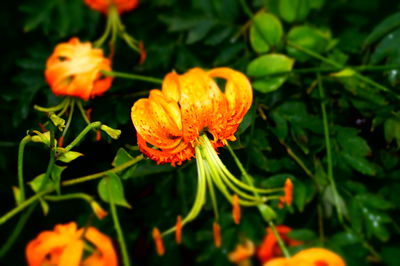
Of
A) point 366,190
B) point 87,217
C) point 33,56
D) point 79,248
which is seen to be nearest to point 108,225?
point 87,217

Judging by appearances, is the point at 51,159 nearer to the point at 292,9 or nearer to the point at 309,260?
the point at 309,260

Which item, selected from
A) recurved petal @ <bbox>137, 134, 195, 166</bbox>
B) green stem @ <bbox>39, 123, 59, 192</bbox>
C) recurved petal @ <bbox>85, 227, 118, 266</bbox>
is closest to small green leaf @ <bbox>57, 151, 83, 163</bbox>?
green stem @ <bbox>39, 123, 59, 192</bbox>

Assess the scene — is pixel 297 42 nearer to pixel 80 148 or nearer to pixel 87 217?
pixel 80 148

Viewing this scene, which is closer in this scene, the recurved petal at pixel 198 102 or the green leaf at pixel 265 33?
the recurved petal at pixel 198 102

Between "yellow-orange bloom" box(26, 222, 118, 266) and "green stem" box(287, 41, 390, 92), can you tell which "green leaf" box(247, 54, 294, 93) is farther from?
"yellow-orange bloom" box(26, 222, 118, 266)

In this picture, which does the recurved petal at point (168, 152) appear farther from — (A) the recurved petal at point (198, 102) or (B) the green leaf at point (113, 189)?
(B) the green leaf at point (113, 189)

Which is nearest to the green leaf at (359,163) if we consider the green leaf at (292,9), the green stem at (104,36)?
the green leaf at (292,9)

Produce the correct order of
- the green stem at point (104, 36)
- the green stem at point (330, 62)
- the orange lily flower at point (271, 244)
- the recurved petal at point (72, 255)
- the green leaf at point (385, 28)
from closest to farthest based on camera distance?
the recurved petal at point (72, 255) < the green stem at point (330, 62) < the green leaf at point (385, 28) < the orange lily flower at point (271, 244) < the green stem at point (104, 36)
